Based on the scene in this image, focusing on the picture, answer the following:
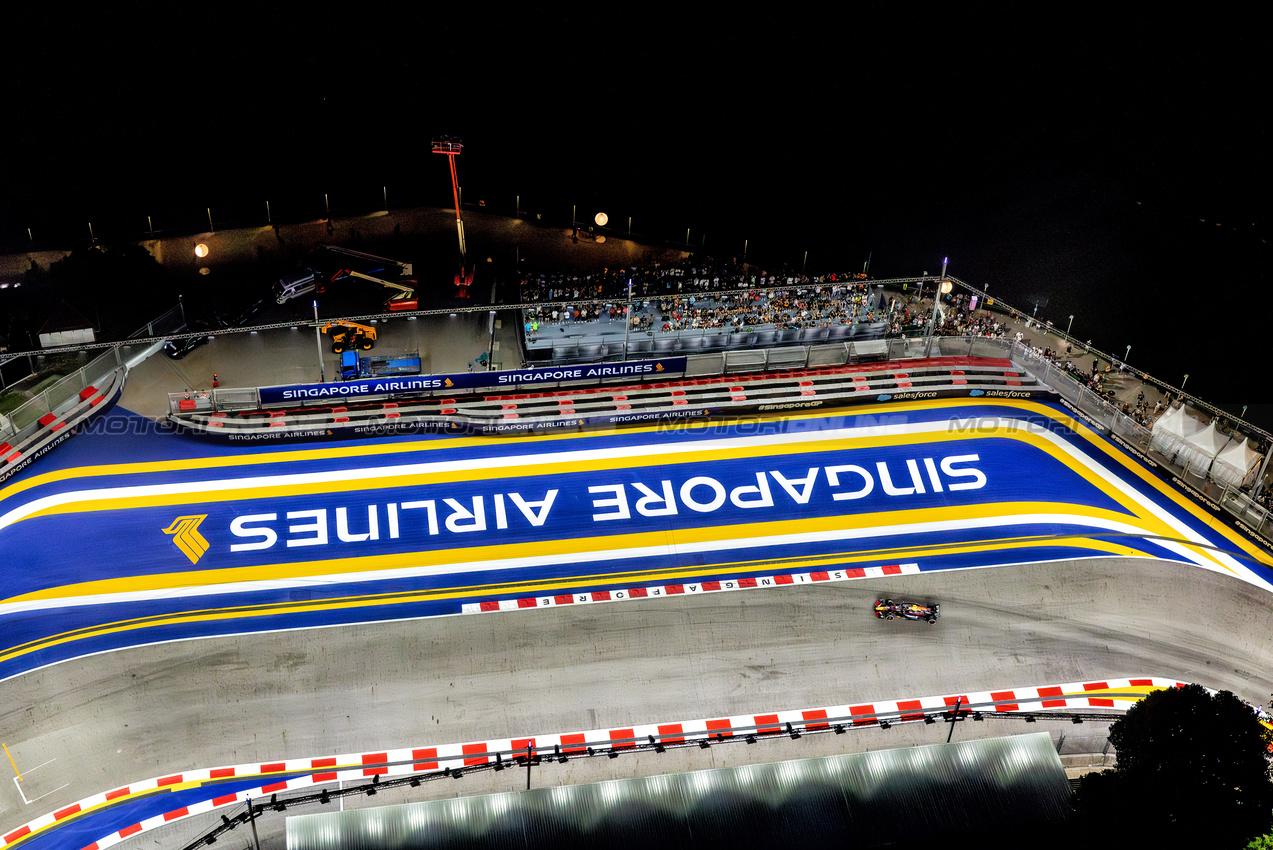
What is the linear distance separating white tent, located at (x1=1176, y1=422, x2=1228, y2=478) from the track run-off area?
1.52 metres

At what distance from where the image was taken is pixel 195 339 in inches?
1789

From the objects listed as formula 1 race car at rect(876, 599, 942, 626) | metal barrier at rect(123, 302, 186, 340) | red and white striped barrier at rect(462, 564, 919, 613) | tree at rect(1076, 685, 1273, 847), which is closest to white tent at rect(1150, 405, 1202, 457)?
red and white striped barrier at rect(462, 564, 919, 613)

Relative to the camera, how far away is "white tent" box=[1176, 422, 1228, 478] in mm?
40844

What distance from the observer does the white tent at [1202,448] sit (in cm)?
4084

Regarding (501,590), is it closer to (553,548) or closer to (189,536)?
(553,548)

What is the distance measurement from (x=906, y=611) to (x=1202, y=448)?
16197 mm

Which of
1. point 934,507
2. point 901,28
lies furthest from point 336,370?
point 901,28

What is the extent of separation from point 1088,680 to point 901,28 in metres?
50.7

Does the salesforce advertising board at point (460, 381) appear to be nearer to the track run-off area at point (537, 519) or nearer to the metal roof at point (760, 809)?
the track run-off area at point (537, 519)

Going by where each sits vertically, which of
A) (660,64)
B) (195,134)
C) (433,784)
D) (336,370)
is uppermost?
(660,64)

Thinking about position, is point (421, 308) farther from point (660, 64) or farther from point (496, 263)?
point (660, 64)

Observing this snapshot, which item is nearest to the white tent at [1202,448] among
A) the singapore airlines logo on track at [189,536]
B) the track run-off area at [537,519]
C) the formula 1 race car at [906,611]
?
the track run-off area at [537,519]

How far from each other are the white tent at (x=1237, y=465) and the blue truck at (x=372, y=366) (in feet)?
113

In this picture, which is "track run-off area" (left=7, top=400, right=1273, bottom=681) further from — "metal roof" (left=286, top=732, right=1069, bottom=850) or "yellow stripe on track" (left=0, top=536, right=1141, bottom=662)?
"metal roof" (left=286, top=732, right=1069, bottom=850)
